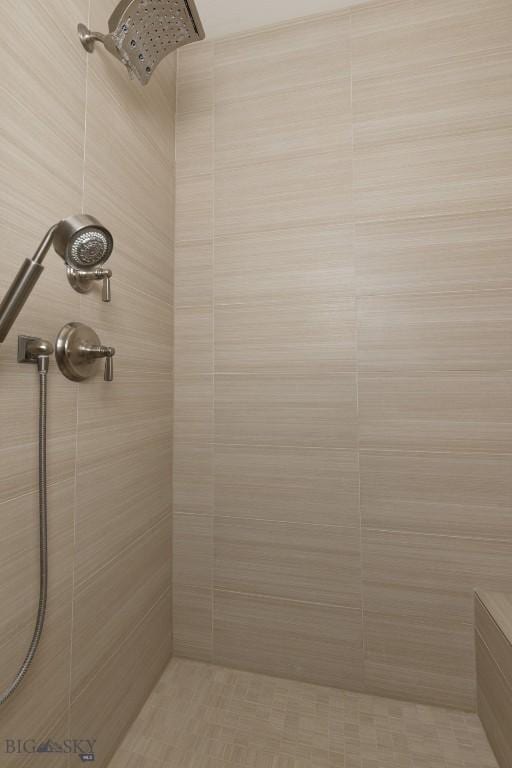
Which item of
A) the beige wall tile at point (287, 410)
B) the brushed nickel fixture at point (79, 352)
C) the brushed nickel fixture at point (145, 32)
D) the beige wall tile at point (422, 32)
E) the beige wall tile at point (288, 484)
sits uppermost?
the beige wall tile at point (422, 32)

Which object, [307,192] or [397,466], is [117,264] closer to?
[307,192]

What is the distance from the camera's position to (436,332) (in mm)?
1188

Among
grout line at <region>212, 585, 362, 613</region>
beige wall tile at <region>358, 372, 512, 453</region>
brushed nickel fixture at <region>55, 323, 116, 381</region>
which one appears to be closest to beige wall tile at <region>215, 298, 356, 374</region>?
beige wall tile at <region>358, 372, 512, 453</region>

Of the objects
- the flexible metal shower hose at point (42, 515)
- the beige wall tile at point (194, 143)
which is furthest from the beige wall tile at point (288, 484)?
the beige wall tile at point (194, 143)

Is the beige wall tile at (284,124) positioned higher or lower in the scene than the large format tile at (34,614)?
higher

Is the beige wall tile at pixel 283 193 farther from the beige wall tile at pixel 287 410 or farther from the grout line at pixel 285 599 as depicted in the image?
the grout line at pixel 285 599

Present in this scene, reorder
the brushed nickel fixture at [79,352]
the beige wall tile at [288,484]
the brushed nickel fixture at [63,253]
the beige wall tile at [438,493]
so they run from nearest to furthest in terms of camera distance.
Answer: the brushed nickel fixture at [63,253], the brushed nickel fixture at [79,352], the beige wall tile at [438,493], the beige wall tile at [288,484]

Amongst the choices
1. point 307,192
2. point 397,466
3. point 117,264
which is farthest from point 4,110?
point 397,466

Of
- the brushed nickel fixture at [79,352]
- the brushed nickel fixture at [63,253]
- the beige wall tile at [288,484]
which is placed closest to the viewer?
the brushed nickel fixture at [63,253]

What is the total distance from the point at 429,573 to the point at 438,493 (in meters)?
0.24

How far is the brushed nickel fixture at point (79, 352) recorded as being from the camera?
85cm

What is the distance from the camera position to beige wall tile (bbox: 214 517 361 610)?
1233 mm

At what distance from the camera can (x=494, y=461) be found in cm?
114

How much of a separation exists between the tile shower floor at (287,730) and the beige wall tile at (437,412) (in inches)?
29.7
